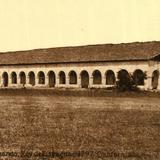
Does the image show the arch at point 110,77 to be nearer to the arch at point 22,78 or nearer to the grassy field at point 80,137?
the arch at point 22,78

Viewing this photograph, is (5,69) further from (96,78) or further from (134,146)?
(134,146)

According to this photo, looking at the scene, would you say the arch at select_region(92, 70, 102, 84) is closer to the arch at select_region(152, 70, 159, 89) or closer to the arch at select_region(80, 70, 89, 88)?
the arch at select_region(80, 70, 89, 88)

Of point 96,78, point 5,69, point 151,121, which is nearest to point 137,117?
point 151,121

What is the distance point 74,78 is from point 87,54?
3428mm

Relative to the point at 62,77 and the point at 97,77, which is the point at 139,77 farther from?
the point at 62,77

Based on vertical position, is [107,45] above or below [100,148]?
above

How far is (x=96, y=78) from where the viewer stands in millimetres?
41094

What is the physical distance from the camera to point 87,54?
40875mm

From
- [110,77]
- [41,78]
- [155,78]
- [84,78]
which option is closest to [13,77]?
[41,78]

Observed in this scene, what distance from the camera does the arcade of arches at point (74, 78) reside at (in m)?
36.1

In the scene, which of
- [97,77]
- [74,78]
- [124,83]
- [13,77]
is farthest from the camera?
[13,77]

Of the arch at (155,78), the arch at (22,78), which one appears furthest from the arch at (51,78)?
the arch at (155,78)

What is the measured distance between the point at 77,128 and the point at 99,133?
3.22 feet

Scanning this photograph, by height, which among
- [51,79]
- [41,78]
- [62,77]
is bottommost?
Result: [51,79]
